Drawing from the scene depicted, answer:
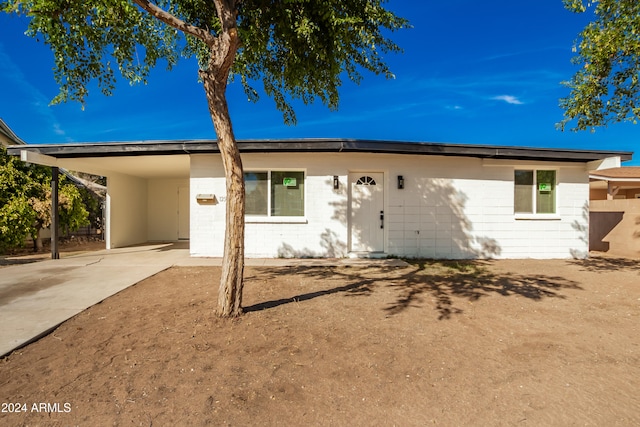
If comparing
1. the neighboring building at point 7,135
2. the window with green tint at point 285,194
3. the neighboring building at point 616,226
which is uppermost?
the neighboring building at point 7,135

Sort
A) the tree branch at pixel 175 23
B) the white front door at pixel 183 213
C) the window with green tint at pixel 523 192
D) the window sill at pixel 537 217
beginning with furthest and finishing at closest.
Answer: the white front door at pixel 183 213 → the window with green tint at pixel 523 192 → the window sill at pixel 537 217 → the tree branch at pixel 175 23

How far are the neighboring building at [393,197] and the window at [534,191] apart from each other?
0.03 m

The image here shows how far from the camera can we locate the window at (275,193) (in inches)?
345

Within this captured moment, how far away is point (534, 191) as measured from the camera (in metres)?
9.24

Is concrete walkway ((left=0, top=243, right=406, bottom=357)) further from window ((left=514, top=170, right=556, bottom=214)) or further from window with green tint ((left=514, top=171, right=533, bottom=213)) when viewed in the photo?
window ((left=514, top=170, right=556, bottom=214))

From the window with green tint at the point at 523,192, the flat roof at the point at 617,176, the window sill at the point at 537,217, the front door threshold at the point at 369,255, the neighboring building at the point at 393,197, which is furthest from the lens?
the flat roof at the point at 617,176

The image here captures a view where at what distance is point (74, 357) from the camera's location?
10.2 feet

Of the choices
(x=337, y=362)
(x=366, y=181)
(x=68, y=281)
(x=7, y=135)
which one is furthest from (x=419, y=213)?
(x=7, y=135)

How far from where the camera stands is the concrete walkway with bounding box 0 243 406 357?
393cm

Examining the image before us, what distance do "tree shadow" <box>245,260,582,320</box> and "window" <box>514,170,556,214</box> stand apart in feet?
8.61

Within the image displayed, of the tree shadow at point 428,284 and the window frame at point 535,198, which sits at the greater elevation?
the window frame at point 535,198

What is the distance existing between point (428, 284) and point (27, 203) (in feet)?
38.8

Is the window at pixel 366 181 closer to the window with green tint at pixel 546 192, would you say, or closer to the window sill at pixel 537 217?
the window sill at pixel 537 217

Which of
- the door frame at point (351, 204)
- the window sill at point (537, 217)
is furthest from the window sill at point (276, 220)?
the window sill at point (537, 217)
